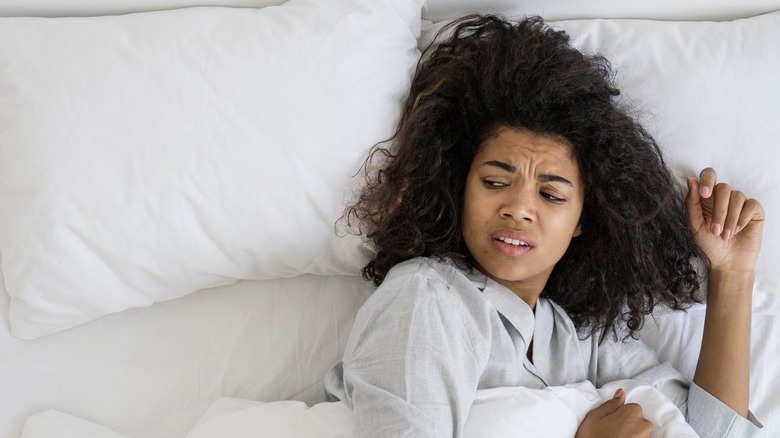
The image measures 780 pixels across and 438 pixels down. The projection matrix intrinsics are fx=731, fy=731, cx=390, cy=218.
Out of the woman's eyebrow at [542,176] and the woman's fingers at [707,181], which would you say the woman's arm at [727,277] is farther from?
the woman's eyebrow at [542,176]

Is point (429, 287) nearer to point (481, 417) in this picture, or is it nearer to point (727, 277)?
point (481, 417)

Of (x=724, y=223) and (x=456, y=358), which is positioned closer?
(x=456, y=358)

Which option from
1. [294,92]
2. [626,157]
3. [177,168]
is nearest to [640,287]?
[626,157]

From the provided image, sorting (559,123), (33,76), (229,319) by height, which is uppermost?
(559,123)

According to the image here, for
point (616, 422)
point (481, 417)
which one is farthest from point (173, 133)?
point (616, 422)

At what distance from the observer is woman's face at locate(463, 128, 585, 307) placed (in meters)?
1.12

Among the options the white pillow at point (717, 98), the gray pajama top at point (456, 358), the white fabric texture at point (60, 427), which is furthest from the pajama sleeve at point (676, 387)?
the white fabric texture at point (60, 427)

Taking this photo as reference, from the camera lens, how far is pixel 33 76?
45.4 inches

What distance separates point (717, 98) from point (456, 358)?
62 centimetres

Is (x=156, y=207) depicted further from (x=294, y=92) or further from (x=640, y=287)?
(x=640, y=287)

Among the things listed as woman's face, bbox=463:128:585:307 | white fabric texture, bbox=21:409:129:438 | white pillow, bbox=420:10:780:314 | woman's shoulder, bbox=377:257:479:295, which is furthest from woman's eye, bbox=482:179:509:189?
white fabric texture, bbox=21:409:129:438

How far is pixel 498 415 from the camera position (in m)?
1.06

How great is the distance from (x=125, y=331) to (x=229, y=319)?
0.18 metres

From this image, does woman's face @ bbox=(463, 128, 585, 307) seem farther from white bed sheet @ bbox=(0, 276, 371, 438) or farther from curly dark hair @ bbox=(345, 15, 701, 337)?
white bed sheet @ bbox=(0, 276, 371, 438)
